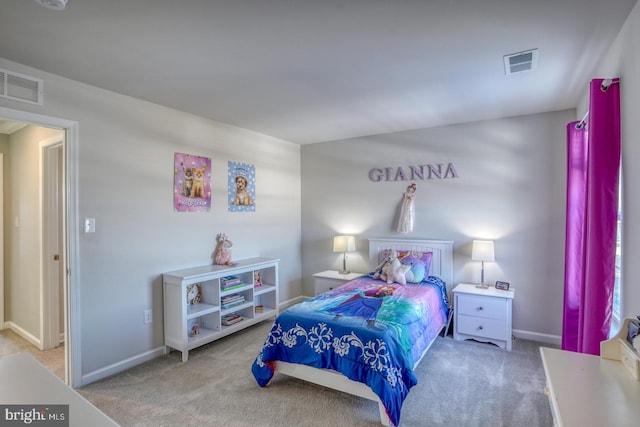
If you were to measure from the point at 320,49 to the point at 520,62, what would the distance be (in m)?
1.41

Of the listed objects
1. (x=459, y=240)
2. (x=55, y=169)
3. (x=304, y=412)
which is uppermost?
(x=55, y=169)

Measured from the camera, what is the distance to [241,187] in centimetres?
401

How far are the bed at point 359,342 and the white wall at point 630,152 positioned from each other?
1288mm

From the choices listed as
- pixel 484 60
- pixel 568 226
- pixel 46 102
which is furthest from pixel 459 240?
pixel 46 102

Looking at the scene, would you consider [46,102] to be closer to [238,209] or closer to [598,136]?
[238,209]

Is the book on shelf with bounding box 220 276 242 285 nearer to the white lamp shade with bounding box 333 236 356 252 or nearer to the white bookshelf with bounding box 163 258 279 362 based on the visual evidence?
the white bookshelf with bounding box 163 258 279 362

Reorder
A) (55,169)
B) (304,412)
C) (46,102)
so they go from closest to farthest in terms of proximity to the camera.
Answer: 1. (304,412)
2. (46,102)
3. (55,169)

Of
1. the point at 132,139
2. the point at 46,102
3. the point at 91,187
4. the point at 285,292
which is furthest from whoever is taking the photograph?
the point at 285,292

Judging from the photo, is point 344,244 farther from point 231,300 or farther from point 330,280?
point 231,300

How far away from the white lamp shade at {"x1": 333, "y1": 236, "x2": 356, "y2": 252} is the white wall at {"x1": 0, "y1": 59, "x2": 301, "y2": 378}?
4.29ft

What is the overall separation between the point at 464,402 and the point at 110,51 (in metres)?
3.39

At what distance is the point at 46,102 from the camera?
2426 mm

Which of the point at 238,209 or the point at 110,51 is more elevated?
the point at 110,51

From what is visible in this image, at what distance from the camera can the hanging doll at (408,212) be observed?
4.09 metres
